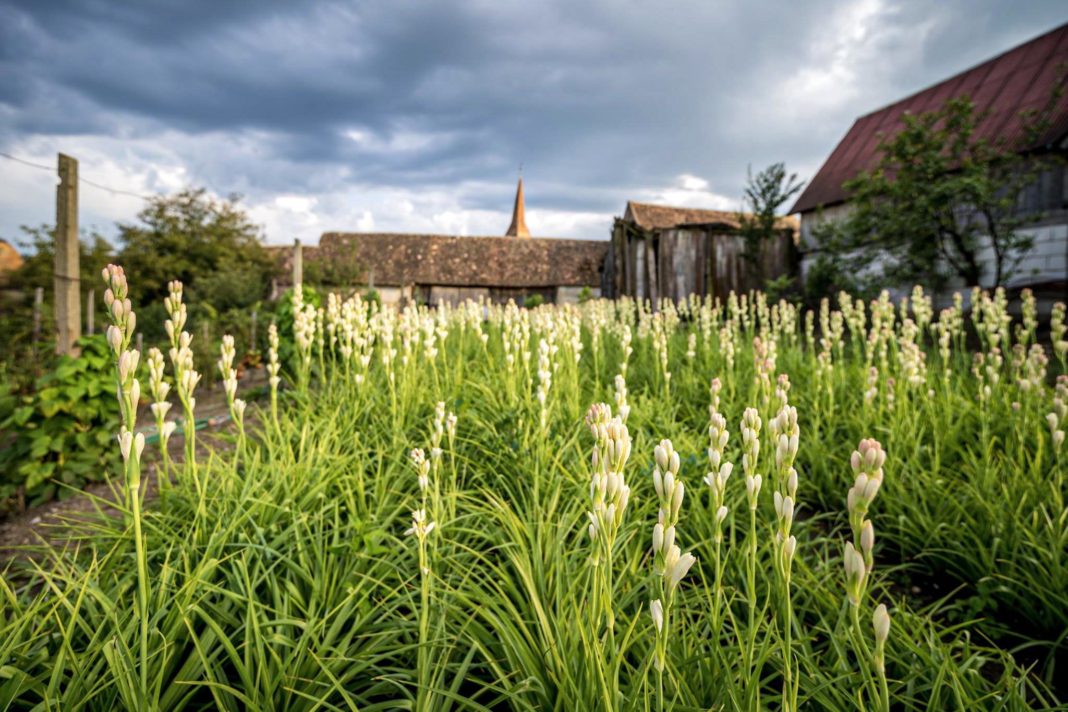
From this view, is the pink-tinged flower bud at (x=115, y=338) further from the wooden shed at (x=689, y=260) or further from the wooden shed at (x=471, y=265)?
the wooden shed at (x=471, y=265)

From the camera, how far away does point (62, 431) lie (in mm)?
5086

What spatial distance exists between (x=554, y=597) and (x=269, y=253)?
38848 millimetres

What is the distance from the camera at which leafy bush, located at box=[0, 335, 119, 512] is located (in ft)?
16.3

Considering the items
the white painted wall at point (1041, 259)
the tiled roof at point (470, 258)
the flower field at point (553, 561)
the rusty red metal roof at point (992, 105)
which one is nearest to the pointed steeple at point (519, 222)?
the tiled roof at point (470, 258)

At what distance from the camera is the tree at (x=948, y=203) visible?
41.5 feet

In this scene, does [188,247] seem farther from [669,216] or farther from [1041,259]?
[1041,259]

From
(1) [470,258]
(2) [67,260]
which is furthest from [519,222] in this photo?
(2) [67,260]

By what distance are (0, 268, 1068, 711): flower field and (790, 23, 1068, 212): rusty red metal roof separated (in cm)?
1308

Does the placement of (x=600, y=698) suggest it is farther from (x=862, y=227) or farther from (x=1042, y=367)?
(x=862, y=227)

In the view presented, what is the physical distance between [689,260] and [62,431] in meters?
15.7

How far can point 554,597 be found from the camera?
7.54ft

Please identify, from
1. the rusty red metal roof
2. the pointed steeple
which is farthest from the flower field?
the pointed steeple

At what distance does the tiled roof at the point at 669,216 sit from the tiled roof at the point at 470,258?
4.45m

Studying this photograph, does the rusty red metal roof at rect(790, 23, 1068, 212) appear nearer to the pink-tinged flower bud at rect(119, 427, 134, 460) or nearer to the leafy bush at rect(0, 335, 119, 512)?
the leafy bush at rect(0, 335, 119, 512)
